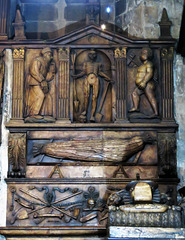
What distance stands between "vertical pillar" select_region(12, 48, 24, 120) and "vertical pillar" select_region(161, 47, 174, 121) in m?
2.83

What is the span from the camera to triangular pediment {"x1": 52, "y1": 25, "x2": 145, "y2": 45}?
13164 millimetres

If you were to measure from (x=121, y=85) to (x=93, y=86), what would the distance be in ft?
1.85

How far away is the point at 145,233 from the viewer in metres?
9.54

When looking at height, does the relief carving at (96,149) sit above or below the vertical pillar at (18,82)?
below

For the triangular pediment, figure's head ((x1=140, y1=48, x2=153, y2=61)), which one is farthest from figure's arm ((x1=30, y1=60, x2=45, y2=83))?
figure's head ((x1=140, y1=48, x2=153, y2=61))

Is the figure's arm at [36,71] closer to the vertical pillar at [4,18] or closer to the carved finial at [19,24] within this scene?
the carved finial at [19,24]

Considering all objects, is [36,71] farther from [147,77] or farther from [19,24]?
[147,77]

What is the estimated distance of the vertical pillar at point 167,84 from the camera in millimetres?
12867

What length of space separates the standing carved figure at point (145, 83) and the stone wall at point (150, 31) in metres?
0.48

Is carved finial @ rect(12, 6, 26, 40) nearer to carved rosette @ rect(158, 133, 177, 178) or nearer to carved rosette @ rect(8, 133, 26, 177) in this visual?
carved rosette @ rect(8, 133, 26, 177)

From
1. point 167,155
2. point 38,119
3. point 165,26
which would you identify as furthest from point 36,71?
point 167,155

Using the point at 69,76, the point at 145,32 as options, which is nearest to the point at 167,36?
the point at 145,32

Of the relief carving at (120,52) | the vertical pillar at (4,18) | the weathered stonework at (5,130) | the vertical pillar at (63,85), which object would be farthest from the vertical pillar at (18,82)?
the relief carving at (120,52)

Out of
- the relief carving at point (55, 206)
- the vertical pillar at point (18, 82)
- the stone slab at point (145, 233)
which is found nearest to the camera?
the stone slab at point (145, 233)
